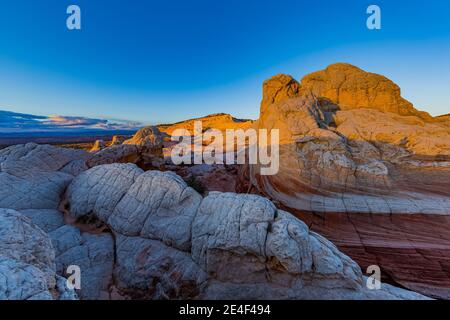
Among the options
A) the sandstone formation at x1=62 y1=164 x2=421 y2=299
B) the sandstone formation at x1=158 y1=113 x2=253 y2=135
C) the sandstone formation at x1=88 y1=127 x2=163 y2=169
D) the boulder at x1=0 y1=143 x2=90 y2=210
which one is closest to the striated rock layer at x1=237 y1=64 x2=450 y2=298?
the sandstone formation at x1=62 y1=164 x2=421 y2=299

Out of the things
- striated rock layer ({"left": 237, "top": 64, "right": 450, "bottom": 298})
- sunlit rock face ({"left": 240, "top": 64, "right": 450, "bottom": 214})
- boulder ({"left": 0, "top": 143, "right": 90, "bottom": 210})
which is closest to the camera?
boulder ({"left": 0, "top": 143, "right": 90, "bottom": 210})

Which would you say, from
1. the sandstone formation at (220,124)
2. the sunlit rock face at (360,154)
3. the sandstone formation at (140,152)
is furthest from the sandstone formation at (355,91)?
the sandstone formation at (220,124)

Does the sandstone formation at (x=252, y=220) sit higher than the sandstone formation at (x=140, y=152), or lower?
lower

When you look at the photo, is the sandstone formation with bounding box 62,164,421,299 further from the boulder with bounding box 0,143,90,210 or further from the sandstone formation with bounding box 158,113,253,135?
the sandstone formation with bounding box 158,113,253,135

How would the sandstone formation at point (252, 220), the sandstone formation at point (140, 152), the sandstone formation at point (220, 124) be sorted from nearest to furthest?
the sandstone formation at point (252, 220) → the sandstone formation at point (140, 152) → the sandstone formation at point (220, 124)

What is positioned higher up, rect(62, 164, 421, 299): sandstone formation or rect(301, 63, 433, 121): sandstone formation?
rect(301, 63, 433, 121): sandstone formation

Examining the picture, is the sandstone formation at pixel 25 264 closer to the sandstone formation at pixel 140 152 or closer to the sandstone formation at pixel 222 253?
the sandstone formation at pixel 222 253

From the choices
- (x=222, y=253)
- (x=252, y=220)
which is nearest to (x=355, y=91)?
(x=252, y=220)

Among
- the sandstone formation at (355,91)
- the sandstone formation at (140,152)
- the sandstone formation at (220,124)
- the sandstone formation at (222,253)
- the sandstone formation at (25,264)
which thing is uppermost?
the sandstone formation at (220,124)

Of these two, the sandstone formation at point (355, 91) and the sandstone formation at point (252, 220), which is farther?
the sandstone formation at point (355, 91)

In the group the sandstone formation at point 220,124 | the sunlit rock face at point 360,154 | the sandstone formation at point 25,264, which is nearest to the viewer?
the sandstone formation at point 25,264

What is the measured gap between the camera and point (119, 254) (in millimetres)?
5543

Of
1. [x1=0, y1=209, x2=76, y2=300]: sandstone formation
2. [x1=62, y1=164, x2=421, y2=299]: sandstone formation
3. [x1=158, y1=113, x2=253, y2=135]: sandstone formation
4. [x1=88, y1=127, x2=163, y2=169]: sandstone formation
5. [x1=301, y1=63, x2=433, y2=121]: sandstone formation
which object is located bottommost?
[x1=62, y1=164, x2=421, y2=299]: sandstone formation
